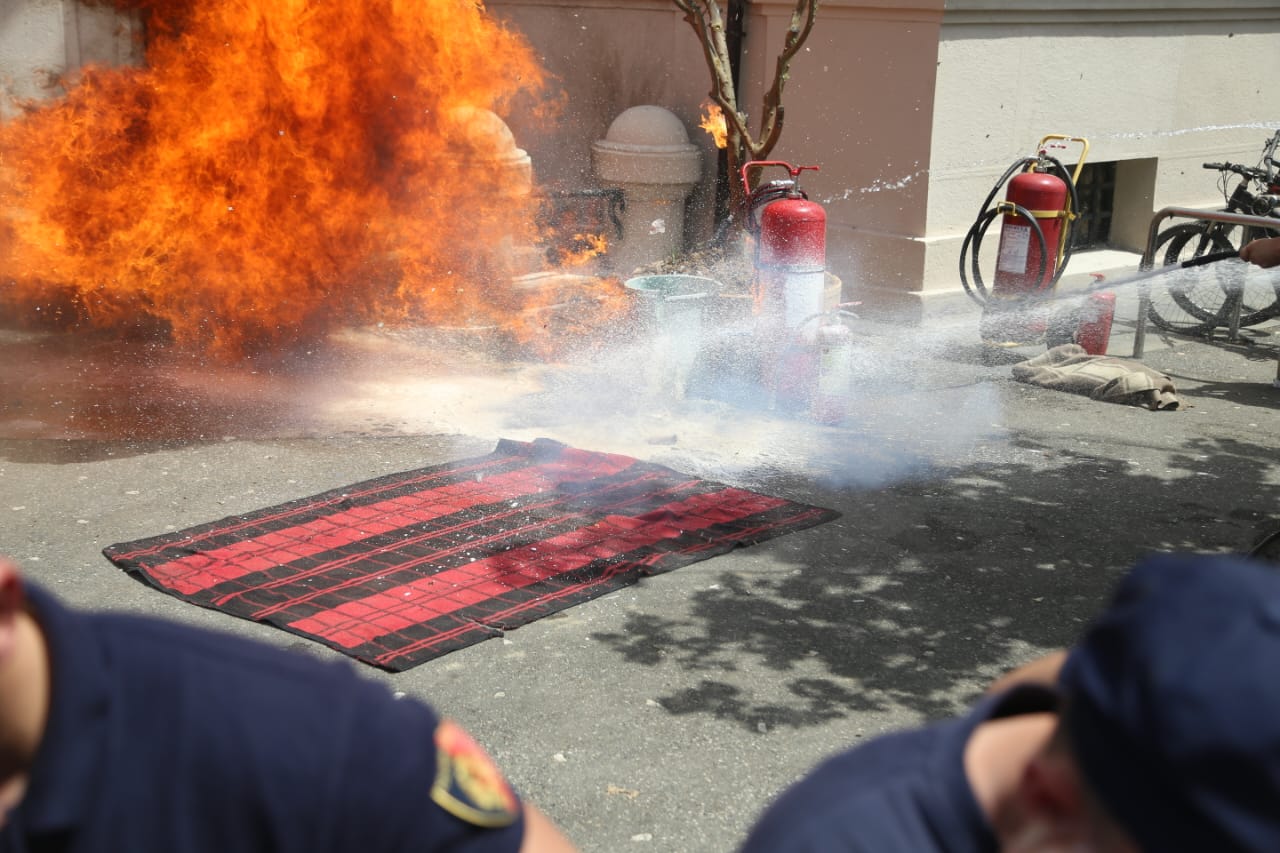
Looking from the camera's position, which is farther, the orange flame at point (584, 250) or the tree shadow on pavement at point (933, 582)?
the orange flame at point (584, 250)

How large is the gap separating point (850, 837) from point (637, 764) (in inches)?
112

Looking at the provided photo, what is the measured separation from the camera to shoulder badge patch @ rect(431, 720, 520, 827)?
138 centimetres

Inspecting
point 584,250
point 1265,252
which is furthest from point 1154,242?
point 584,250

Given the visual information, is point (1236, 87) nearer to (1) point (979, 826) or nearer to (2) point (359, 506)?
(2) point (359, 506)

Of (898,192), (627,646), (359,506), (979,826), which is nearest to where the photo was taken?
(979,826)

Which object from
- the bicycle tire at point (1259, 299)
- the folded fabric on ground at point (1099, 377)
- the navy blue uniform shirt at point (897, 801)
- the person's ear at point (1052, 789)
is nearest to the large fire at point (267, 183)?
the folded fabric on ground at point (1099, 377)

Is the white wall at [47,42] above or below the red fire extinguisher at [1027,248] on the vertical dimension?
above

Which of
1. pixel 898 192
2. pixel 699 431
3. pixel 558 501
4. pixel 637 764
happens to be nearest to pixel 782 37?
pixel 898 192

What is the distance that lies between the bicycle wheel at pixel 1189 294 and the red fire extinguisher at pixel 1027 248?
0.92m

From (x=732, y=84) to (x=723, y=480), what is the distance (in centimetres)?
475

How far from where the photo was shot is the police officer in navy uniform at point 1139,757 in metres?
1.01

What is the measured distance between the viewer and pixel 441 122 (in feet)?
34.3

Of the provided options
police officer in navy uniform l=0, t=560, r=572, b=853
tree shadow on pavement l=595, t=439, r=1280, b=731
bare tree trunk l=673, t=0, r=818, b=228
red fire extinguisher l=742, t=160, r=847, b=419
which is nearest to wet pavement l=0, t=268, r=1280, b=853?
tree shadow on pavement l=595, t=439, r=1280, b=731

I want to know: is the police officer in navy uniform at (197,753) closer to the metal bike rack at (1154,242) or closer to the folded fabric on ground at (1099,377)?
the folded fabric on ground at (1099,377)
